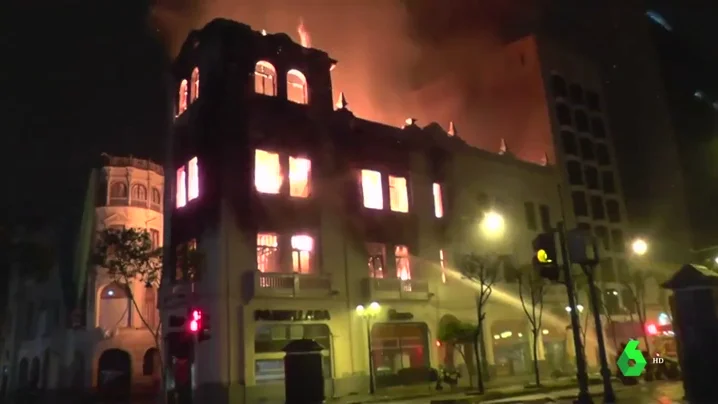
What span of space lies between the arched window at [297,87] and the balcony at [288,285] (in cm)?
981

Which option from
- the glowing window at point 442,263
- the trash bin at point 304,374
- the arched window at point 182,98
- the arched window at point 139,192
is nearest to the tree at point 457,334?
the glowing window at point 442,263

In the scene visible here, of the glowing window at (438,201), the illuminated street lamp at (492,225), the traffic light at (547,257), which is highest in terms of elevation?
the glowing window at (438,201)

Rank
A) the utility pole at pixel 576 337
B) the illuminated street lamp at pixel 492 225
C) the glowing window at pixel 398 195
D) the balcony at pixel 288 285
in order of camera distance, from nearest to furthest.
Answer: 1. the utility pole at pixel 576 337
2. the balcony at pixel 288 285
3. the glowing window at pixel 398 195
4. the illuminated street lamp at pixel 492 225

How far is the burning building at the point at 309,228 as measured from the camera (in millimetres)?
29031

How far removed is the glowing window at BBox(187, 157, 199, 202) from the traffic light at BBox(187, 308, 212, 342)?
58.5ft

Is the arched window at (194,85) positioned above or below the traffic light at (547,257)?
above

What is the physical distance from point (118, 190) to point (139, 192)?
1432 millimetres

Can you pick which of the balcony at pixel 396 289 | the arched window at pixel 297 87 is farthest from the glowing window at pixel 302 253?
the arched window at pixel 297 87

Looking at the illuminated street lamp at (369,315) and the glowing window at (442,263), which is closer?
the illuminated street lamp at (369,315)

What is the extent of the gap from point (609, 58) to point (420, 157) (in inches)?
1395

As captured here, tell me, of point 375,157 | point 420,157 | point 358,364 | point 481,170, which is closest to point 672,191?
point 481,170

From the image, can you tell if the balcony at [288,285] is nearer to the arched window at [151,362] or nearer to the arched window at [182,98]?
the arched window at [182,98]

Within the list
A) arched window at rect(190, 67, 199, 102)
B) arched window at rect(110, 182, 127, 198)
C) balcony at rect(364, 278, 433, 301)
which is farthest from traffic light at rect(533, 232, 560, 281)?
arched window at rect(110, 182, 127, 198)

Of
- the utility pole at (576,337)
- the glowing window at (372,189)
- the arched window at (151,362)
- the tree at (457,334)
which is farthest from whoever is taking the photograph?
the arched window at (151,362)
